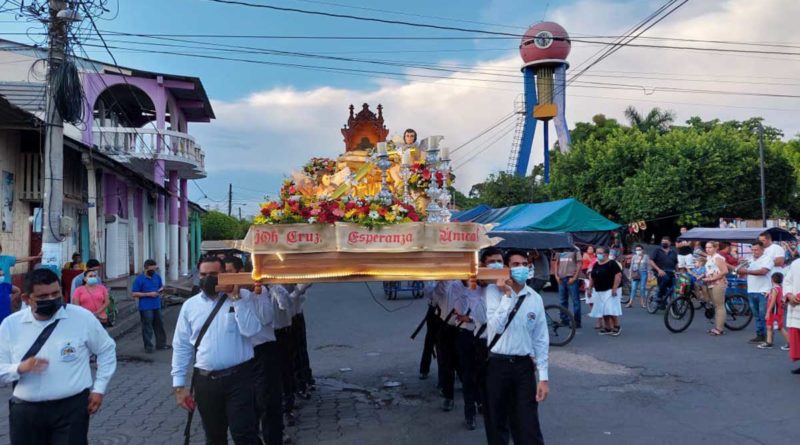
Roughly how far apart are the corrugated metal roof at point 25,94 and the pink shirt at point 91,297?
10.4m

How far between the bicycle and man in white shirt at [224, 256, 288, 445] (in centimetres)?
844

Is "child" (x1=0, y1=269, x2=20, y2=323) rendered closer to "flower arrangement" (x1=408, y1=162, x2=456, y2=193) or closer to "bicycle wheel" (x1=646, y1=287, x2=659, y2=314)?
"flower arrangement" (x1=408, y1=162, x2=456, y2=193)

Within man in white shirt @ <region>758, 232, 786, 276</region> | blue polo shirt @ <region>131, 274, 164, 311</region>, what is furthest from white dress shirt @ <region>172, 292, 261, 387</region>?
man in white shirt @ <region>758, 232, 786, 276</region>

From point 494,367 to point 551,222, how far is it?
13599 millimetres

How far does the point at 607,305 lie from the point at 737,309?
3107mm

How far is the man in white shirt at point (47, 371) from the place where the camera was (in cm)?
385

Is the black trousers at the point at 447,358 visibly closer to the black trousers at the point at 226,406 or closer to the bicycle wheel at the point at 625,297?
the black trousers at the point at 226,406

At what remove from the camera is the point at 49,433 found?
3.94 meters

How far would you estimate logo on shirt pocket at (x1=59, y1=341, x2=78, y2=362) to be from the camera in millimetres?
3953

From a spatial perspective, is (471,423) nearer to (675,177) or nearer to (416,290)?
(416,290)

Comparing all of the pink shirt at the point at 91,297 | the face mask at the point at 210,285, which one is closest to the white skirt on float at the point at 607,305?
the face mask at the point at 210,285

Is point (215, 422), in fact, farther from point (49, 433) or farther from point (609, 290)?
point (609, 290)

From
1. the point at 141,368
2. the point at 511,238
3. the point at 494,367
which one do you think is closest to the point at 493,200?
the point at 511,238

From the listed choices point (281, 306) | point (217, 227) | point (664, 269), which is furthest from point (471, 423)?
point (217, 227)
